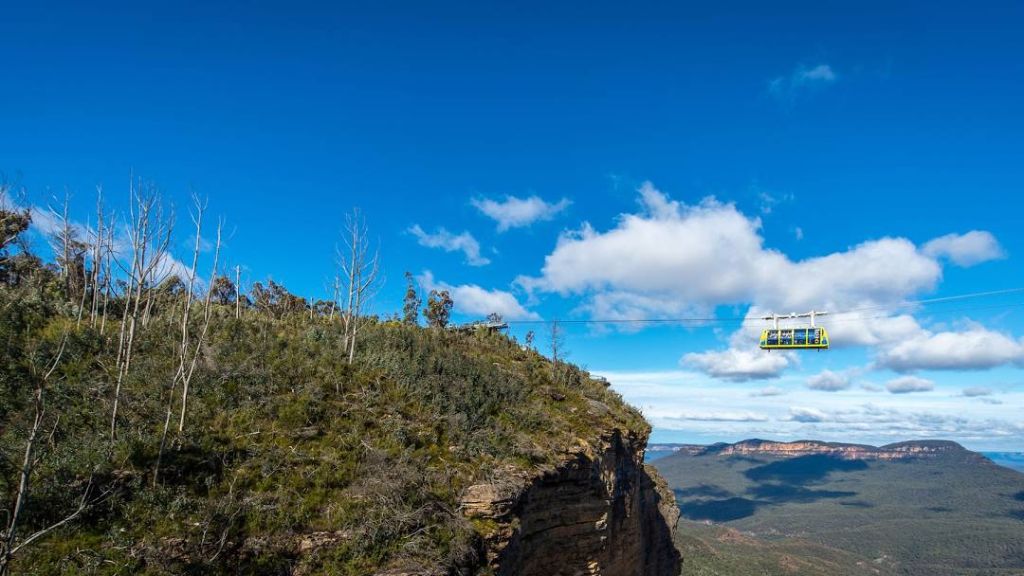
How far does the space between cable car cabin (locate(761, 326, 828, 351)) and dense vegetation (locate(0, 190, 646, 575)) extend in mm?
9578

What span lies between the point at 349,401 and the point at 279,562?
6.88m

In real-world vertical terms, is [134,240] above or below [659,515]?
above

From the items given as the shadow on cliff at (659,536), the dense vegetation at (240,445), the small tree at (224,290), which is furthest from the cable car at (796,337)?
the small tree at (224,290)

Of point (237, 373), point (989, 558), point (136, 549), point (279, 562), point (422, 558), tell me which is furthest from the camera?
point (989, 558)

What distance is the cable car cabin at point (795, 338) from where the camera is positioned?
2358 centimetres

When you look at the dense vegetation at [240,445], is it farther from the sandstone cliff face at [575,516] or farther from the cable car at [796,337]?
the cable car at [796,337]

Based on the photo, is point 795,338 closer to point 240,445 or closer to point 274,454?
point 274,454

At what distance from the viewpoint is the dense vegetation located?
11273mm

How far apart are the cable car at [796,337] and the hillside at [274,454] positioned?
8.71m

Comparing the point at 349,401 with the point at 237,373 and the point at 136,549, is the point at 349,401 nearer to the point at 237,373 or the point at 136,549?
the point at 237,373

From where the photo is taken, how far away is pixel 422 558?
42.4 feet

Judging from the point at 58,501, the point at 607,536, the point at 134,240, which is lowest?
the point at 607,536

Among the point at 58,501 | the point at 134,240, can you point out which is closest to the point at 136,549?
the point at 58,501

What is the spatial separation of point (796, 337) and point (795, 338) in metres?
0.06
